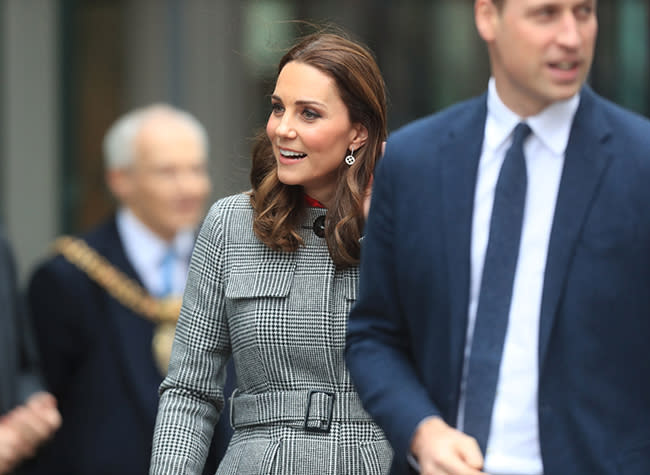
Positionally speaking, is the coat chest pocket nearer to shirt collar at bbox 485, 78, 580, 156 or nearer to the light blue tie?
shirt collar at bbox 485, 78, 580, 156

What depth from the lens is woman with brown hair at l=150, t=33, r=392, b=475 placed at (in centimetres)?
342

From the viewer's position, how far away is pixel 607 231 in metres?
2.74

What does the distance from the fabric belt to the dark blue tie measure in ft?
2.20

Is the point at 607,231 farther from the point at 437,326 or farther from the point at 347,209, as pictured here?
the point at 347,209

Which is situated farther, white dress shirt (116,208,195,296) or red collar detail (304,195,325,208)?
white dress shirt (116,208,195,296)

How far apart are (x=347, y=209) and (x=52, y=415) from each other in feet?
5.72

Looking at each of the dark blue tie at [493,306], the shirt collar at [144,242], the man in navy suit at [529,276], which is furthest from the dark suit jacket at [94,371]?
the dark blue tie at [493,306]

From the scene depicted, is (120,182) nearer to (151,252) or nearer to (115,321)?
(151,252)

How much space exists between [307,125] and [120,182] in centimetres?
385

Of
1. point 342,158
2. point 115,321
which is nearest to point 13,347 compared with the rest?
point 115,321

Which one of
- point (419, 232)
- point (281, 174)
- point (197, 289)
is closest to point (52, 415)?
point (197, 289)

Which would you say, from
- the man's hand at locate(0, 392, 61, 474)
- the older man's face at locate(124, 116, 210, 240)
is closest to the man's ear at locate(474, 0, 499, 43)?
the man's hand at locate(0, 392, 61, 474)

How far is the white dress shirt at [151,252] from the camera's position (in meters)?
6.31

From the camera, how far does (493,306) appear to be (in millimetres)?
2789
